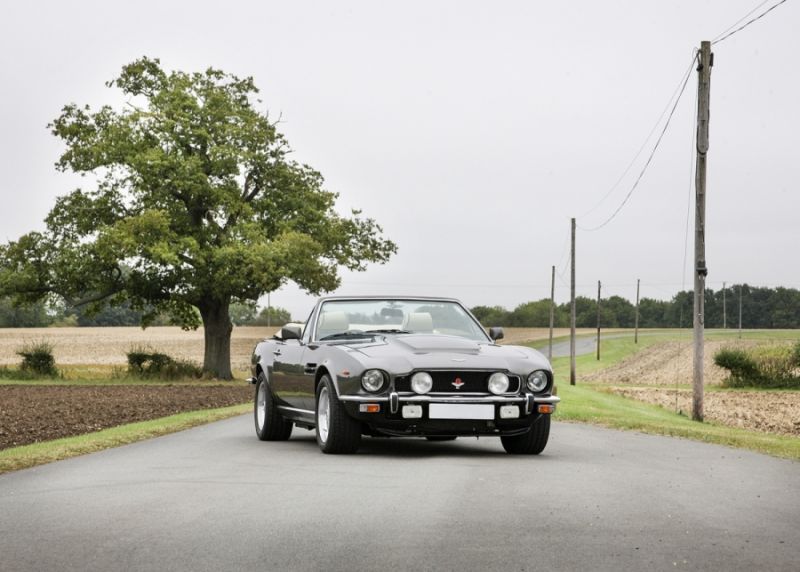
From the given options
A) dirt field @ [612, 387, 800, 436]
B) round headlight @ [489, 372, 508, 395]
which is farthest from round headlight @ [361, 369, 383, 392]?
dirt field @ [612, 387, 800, 436]

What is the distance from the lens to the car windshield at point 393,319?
44.5 feet

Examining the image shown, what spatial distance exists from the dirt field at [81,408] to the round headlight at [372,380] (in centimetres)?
683

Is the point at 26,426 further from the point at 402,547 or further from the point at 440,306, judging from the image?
the point at 402,547

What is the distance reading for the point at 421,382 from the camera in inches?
470

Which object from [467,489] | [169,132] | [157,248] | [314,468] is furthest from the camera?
[169,132]

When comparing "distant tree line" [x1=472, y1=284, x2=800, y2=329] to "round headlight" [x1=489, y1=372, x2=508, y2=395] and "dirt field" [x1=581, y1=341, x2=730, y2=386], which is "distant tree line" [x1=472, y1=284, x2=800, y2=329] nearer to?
"dirt field" [x1=581, y1=341, x2=730, y2=386]

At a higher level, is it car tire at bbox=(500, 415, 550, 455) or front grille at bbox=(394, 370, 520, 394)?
front grille at bbox=(394, 370, 520, 394)

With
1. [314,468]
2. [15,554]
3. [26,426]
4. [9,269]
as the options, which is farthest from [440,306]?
[9,269]

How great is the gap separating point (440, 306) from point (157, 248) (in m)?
31.8

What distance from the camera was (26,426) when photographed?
66.6ft

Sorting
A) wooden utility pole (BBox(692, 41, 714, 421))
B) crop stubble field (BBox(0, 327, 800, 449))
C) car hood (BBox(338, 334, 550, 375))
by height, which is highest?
wooden utility pole (BBox(692, 41, 714, 421))

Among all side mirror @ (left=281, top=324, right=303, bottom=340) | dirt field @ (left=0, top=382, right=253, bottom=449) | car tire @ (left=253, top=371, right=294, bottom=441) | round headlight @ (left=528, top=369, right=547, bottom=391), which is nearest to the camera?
round headlight @ (left=528, top=369, right=547, bottom=391)

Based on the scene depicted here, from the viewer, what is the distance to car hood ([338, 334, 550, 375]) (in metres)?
12.0

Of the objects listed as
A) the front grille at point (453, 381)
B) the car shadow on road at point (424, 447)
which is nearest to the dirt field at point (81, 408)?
the car shadow on road at point (424, 447)
